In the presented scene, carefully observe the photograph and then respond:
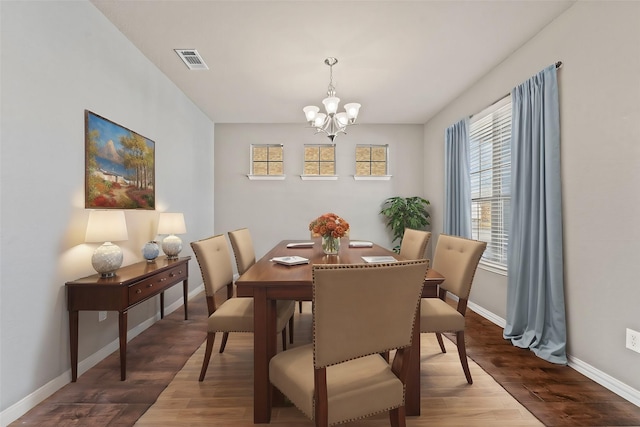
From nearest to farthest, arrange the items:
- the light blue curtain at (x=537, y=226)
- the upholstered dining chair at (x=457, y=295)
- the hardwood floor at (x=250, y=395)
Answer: the hardwood floor at (x=250, y=395)
the upholstered dining chair at (x=457, y=295)
the light blue curtain at (x=537, y=226)

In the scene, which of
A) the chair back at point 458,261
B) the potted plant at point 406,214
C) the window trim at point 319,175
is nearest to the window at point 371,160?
the window trim at point 319,175

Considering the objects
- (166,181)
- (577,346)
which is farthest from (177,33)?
(577,346)

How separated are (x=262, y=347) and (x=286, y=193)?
3.73 meters

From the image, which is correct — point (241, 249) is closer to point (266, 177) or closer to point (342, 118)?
point (342, 118)

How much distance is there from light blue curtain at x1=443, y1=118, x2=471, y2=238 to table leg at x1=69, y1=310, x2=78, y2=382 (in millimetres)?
4006

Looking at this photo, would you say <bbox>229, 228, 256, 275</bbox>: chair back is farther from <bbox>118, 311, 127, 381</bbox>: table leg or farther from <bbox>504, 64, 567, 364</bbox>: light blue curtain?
<bbox>504, 64, 567, 364</bbox>: light blue curtain

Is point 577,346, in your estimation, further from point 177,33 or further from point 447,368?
point 177,33

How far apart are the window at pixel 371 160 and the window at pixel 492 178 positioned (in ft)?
5.46

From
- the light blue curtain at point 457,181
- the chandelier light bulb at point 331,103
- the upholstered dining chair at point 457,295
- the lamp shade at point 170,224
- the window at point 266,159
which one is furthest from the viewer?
the window at point 266,159

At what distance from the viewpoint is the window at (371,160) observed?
17.3 ft

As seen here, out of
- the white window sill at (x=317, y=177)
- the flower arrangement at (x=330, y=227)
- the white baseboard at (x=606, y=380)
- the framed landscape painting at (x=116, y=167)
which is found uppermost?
the white window sill at (x=317, y=177)

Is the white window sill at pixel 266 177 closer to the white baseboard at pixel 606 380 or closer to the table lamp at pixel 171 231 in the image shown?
the table lamp at pixel 171 231

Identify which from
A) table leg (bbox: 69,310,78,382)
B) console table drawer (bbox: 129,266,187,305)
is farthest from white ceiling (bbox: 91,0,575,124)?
table leg (bbox: 69,310,78,382)

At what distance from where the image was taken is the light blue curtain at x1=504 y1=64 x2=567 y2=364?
7.87 ft
